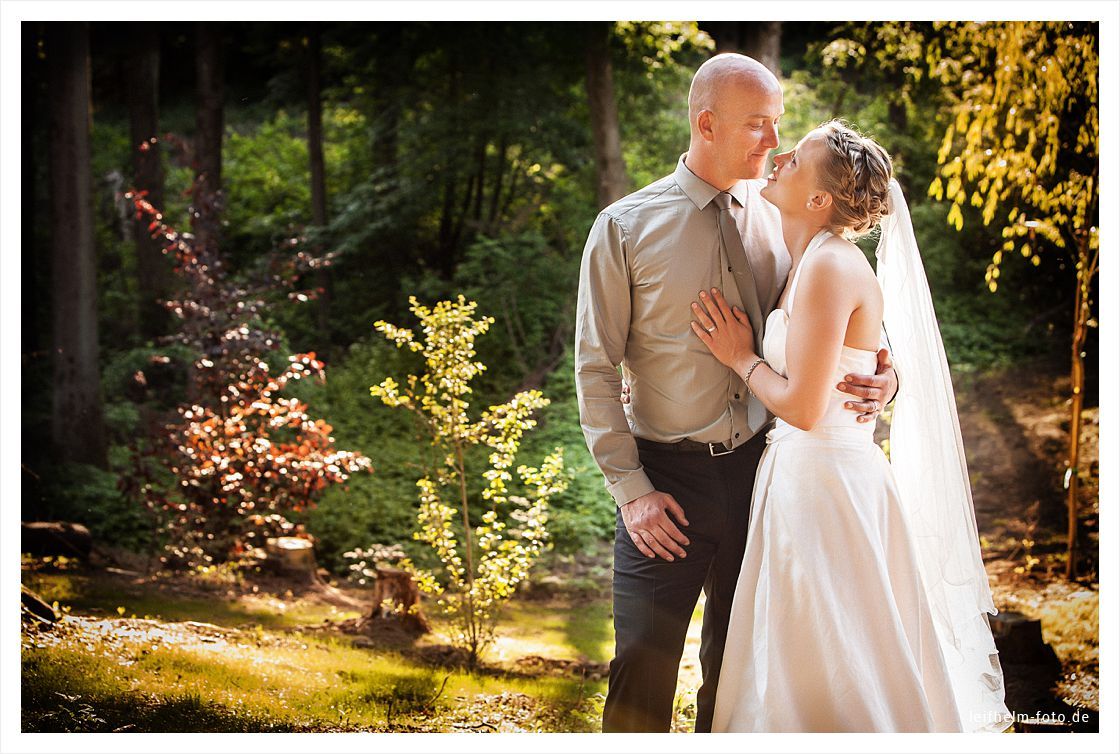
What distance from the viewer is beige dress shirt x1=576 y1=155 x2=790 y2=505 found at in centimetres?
229

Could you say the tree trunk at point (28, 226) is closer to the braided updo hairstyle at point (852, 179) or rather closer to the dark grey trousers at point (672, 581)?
the dark grey trousers at point (672, 581)

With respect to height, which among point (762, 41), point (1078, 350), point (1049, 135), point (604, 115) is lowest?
point (1078, 350)

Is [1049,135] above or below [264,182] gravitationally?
below

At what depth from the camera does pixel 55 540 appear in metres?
4.57

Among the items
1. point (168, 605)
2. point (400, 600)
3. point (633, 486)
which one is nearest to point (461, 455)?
point (400, 600)

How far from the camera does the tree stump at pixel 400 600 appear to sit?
4051mm

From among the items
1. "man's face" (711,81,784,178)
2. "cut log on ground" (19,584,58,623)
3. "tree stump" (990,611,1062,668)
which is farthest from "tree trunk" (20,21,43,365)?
"tree stump" (990,611,1062,668)

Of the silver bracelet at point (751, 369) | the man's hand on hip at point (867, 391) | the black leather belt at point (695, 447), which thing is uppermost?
the silver bracelet at point (751, 369)

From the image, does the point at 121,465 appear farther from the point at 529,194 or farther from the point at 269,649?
the point at 529,194

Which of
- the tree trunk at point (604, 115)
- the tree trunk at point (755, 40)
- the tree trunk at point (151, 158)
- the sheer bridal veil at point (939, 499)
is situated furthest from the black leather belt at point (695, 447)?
the tree trunk at point (151, 158)

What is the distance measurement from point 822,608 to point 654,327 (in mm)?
768

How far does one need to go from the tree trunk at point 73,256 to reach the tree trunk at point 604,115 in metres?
3.24

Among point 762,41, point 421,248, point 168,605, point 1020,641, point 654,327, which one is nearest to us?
point 654,327

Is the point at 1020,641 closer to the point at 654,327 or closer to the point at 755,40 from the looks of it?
the point at 654,327
